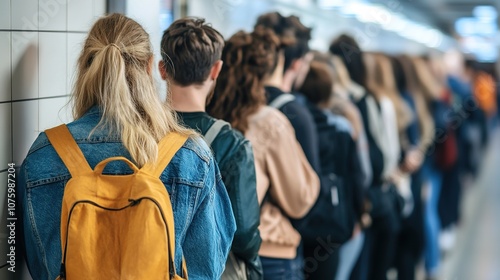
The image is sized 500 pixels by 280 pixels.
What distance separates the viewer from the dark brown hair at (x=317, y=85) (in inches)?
163

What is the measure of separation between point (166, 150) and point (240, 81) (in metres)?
1.05

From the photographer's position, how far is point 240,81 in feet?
9.66

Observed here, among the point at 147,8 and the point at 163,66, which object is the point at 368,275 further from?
the point at 163,66

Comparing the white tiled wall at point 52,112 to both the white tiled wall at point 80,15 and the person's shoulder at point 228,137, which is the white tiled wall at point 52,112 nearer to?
the white tiled wall at point 80,15

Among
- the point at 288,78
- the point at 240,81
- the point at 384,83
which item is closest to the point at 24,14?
the point at 240,81

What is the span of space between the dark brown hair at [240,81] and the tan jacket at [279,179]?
0.06 m

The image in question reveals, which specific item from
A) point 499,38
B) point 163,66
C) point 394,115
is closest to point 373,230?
point 394,115

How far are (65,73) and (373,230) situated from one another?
2916mm

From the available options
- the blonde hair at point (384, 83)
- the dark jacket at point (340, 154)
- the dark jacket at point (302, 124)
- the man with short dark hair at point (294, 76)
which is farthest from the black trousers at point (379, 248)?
the dark jacket at point (302, 124)

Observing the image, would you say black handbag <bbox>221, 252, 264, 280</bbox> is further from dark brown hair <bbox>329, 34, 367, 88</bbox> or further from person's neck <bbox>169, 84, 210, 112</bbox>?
dark brown hair <bbox>329, 34, 367, 88</bbox>

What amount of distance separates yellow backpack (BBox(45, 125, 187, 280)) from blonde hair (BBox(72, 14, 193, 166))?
0.28ft

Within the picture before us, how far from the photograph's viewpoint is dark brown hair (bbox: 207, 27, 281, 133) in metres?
2.94

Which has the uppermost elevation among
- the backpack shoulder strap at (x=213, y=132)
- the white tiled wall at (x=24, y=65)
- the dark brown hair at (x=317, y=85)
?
the white tiled wall at (x=24, y=65)

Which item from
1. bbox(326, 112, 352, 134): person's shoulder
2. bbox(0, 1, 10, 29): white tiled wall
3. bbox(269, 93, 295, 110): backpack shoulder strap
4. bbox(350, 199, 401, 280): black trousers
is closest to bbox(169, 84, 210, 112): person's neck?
bbox(0, 1, 10, 29): white tiled wall
